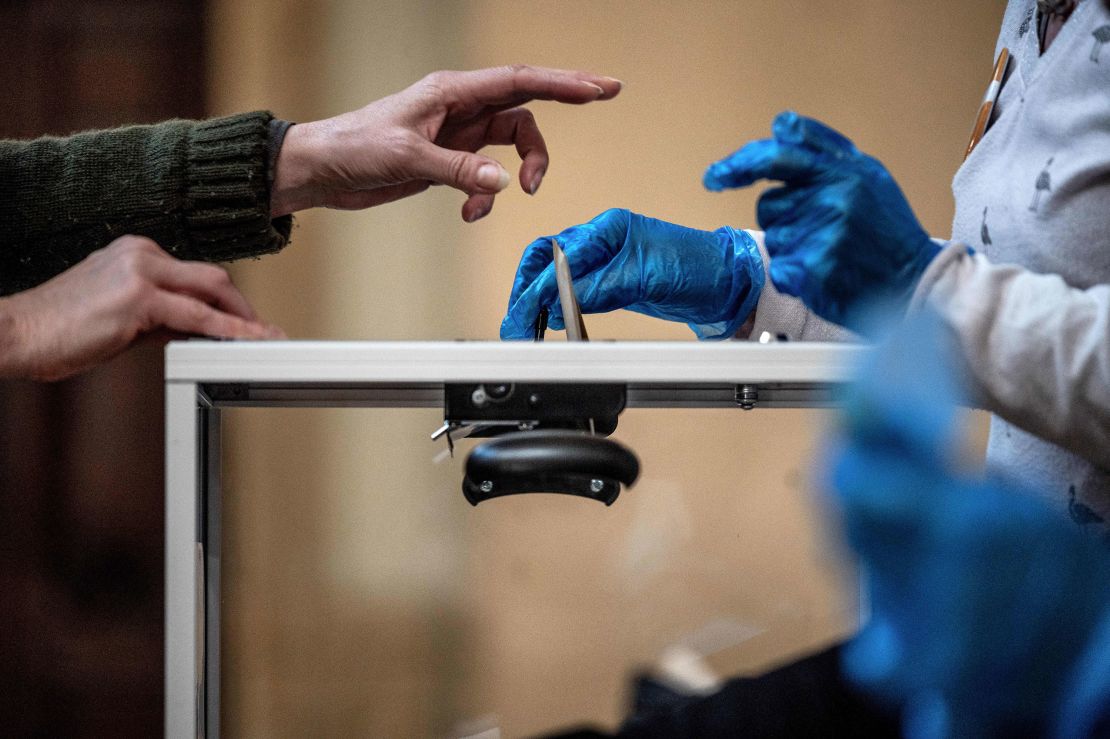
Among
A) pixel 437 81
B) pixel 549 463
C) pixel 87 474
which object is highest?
pixel 437 81

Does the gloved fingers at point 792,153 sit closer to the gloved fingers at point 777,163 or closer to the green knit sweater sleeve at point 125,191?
the gloved fingers at point 777,163

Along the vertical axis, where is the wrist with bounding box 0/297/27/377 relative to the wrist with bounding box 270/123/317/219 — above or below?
below

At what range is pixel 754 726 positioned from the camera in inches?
23.9

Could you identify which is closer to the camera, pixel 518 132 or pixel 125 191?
pixel 125 191

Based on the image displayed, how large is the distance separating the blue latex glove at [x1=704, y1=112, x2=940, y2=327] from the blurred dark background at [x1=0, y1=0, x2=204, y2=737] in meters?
1.70

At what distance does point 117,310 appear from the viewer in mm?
617

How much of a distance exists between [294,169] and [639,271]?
364 millimetres

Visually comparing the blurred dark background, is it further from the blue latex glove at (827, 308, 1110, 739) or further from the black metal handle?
the blue latex glove at (827, 308, 1110, 739)

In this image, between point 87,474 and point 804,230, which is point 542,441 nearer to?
point 804,230

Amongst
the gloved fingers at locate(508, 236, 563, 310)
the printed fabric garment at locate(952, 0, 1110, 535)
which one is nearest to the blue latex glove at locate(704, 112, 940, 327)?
the printed fabric garment at locate(952, 0, 1110, 535)

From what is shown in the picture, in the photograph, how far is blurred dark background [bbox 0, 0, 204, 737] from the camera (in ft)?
6.47

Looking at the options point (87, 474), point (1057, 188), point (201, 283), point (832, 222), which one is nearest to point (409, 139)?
point (201, 283)

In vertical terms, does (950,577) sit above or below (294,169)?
below

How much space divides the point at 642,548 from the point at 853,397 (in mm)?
1837
